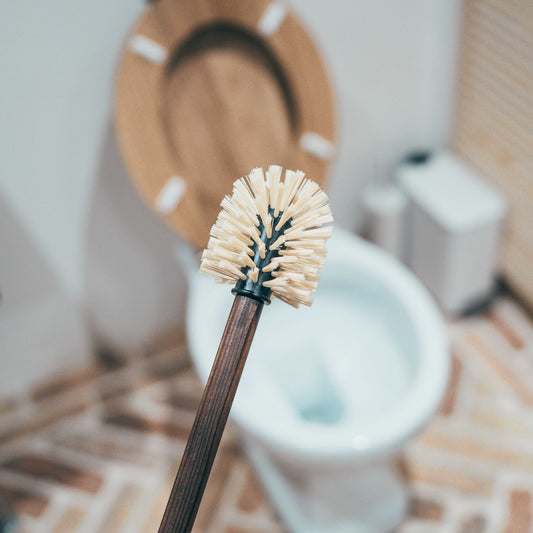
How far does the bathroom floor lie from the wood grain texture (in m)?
0.22

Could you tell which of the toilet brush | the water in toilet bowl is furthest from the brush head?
the water in toilet bowl

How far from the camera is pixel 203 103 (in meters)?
0.97

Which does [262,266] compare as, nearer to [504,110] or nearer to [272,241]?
[272,241]

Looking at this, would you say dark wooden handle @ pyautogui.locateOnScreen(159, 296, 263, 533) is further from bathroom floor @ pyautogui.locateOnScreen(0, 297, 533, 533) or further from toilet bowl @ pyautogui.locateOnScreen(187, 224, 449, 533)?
bathroom floor @ pyautogui.locateOnScreen(0, 297, 533, 533)

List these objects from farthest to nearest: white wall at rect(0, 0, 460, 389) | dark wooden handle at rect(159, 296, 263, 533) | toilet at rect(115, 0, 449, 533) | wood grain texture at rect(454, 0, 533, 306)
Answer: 1. wood grain texture at rect(454, 0, 533, 306)
2. white wall at rect(0, 0, 460, 389)
3. toilet at rect(115, 0, 449, 533)
4. dark wooden handle at rect(159, 296, 263, 533)

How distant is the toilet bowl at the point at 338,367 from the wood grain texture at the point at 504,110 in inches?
15.7

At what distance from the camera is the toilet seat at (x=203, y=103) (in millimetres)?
892

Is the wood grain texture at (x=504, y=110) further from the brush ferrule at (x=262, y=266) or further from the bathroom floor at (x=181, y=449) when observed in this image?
the brush ferrule at (x=262, y=266)

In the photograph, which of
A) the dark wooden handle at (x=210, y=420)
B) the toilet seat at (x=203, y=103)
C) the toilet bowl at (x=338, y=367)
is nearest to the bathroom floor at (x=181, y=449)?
the toilet bowl at (x=338, y=367)

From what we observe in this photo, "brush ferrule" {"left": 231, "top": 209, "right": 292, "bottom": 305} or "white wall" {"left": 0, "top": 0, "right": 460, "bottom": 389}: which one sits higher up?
"white wall" {"left": 0, "top": 0, "right": 460, "bottom": 389}

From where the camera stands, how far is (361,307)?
1090 mm

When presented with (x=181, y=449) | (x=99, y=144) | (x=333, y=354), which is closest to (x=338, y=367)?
(x=333, y=354)

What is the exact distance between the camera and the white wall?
970mm

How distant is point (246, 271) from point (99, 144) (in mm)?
873
